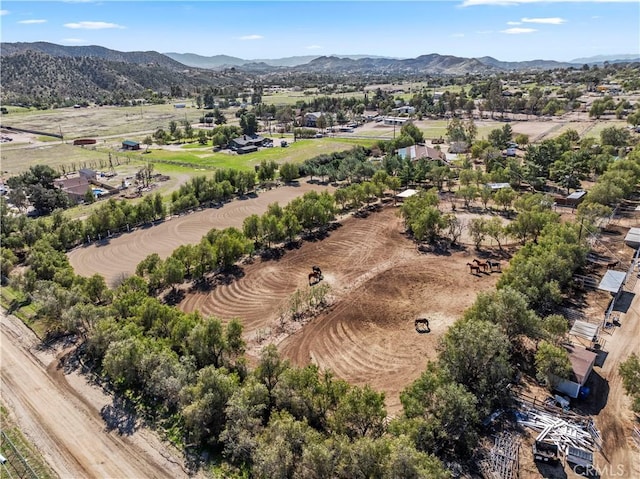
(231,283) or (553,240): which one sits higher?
(553,240)

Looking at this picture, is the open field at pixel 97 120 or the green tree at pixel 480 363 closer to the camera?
the green tree at pixel 480 363

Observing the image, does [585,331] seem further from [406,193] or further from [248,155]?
[248,155]

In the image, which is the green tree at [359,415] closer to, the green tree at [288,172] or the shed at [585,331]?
the shed at [585,331]

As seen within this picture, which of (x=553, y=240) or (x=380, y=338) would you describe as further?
(x=553, y=240)

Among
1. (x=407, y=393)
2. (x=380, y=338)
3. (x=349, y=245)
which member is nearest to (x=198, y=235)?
(x=349, y=245)

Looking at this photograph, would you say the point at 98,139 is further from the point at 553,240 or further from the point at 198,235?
the point at 553,240

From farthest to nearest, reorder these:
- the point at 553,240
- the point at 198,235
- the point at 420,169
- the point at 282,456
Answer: the point at 420,169 → the point at 198,235 → the point at 553,240 → the point at 282,456

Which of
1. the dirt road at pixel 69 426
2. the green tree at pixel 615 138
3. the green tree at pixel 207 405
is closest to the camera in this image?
the dirt road at pixel 69 426

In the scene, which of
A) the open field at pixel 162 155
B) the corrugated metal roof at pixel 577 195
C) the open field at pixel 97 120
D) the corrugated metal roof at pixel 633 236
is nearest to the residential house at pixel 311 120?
the open field at pixel 162 155
